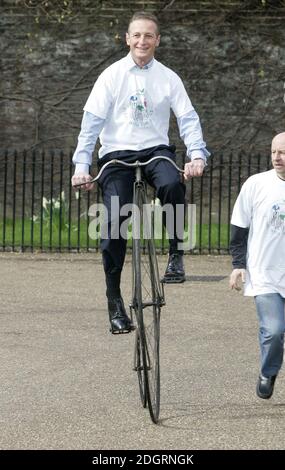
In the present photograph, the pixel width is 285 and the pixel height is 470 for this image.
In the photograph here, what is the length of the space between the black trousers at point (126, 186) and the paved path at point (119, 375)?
90 cm

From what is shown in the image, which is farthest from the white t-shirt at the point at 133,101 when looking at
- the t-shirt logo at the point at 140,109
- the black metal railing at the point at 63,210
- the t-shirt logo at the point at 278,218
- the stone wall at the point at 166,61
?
the stone wall at the point at 166,61

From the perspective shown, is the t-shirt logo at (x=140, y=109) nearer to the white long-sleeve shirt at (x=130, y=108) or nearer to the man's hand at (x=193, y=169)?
the white long-sleeve shirt at (x=130, y=108)

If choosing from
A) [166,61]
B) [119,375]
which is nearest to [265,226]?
[119,375]

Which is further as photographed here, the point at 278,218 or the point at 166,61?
the point at 166,61

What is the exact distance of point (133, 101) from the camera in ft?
25.6

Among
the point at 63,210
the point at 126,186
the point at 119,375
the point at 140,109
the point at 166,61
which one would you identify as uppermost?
the point at 166,61

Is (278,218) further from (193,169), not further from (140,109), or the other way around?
(140,109)

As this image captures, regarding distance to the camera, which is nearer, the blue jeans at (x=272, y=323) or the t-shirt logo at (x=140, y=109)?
the blue jeans at (x=272, y=323)

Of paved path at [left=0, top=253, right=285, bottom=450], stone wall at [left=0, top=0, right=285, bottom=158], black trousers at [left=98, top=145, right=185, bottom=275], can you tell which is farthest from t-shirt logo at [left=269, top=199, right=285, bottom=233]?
stone wall at [left=0, top=0, right=285, bottom=158]

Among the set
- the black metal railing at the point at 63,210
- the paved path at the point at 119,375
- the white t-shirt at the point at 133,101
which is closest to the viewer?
the paved path at the point at 119,375

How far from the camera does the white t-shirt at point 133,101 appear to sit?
7.79m

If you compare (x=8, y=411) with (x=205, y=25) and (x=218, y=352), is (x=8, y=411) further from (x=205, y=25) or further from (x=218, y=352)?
(x=205, y=25)

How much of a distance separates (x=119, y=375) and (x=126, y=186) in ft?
5.48
